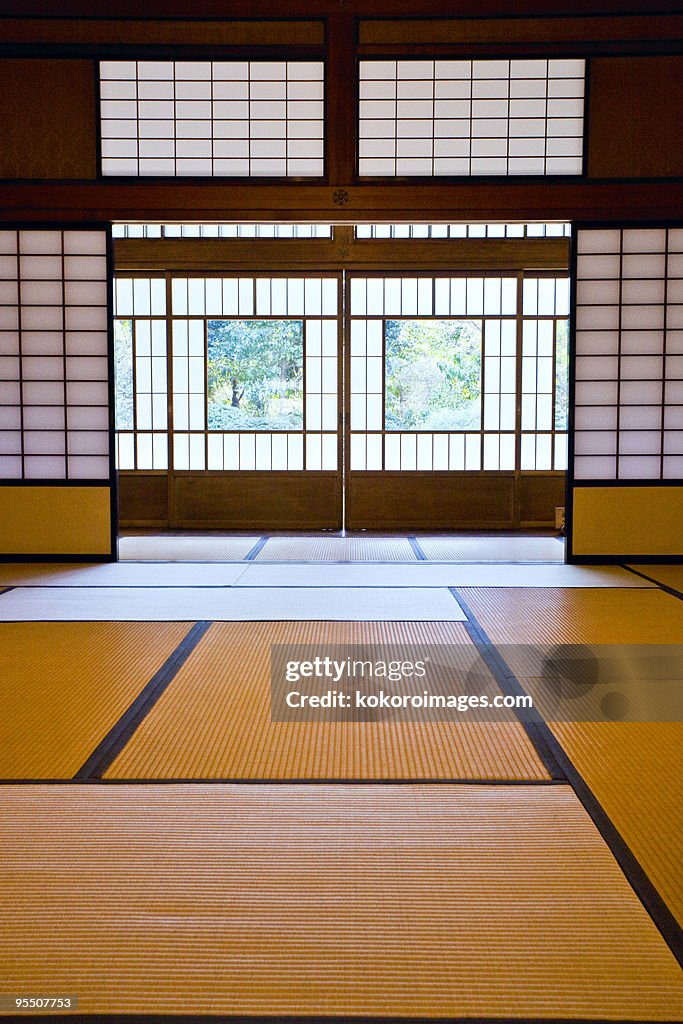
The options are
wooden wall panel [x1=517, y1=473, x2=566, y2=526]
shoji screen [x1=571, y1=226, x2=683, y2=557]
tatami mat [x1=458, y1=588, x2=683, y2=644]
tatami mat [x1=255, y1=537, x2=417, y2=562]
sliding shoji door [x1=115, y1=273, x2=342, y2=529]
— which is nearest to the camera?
tatami mat [x1=458, y1=588, x2=683, y2=644]

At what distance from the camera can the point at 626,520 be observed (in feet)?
17.9

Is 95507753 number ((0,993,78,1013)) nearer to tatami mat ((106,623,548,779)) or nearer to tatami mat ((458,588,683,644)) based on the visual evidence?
tatami mat ((106,623,548,779))

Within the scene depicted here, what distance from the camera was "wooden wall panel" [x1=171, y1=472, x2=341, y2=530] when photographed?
7293 mm

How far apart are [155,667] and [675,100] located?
4.48m

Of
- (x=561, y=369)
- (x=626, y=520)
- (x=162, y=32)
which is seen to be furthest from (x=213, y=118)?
(x=561, y=369)

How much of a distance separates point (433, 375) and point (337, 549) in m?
2.10

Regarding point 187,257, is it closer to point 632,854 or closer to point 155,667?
point 155,667

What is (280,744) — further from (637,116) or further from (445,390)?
(445,390)

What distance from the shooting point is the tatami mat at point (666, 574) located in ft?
15.3

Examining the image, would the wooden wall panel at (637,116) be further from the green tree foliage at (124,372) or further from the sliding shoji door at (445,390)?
the green tree foliage at (124,372)

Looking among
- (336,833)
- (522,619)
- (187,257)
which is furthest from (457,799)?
(187,257)

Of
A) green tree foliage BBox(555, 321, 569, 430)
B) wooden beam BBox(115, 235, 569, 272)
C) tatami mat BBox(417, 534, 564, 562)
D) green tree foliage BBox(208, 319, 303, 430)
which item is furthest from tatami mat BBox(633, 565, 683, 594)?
green tree foliage BBox(208, 319, 303, 430)

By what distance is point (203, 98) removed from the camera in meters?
5.43

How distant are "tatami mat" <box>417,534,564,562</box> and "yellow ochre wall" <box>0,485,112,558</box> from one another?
6.99ft
